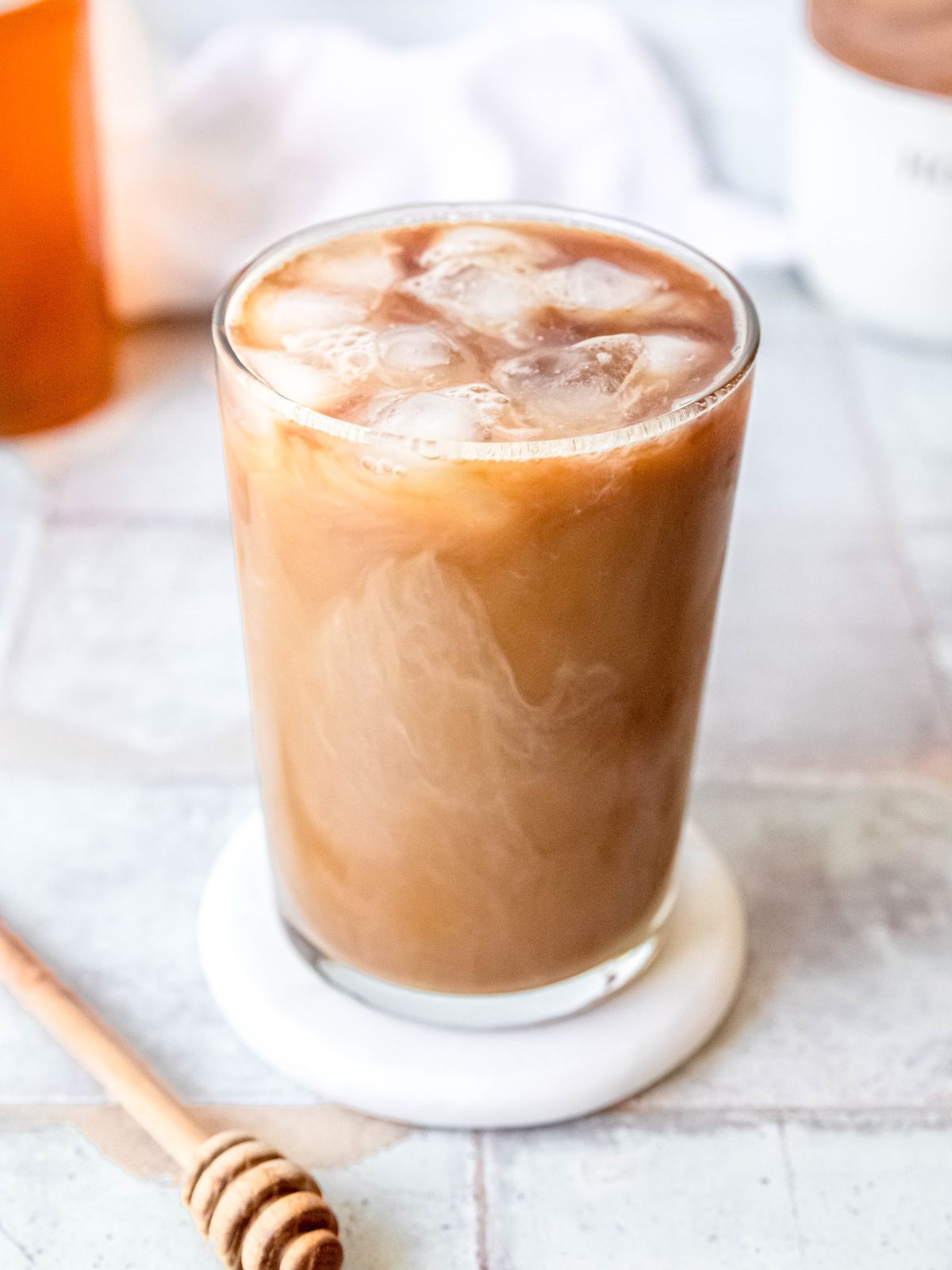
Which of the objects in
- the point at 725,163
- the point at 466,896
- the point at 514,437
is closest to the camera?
the point at 514,437

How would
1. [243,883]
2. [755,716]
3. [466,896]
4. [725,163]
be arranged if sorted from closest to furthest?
[466,896] → [243,883] → [755,716] → [725,163]

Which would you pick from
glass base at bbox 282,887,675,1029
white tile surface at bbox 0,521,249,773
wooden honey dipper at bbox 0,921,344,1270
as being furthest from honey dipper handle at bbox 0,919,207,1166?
white tile surface at bbox 0,521,249,773

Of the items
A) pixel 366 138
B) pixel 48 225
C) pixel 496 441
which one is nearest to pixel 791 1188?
pixel 496 441

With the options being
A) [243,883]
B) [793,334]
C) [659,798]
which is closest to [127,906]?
[243,883]

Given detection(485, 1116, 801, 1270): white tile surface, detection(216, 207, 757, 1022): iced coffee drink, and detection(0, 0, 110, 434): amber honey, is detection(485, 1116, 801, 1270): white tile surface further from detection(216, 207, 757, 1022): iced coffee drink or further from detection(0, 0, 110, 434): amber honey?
detection(0, 0, 110, 434): amber honey

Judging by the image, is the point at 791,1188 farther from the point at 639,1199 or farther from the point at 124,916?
the point at 124,916

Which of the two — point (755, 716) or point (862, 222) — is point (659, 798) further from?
point (862, 222)
